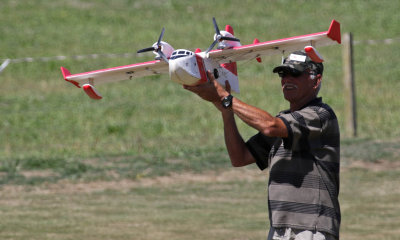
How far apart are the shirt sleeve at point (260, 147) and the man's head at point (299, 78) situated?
41cm

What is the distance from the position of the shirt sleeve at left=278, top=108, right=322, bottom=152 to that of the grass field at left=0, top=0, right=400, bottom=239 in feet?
16.6

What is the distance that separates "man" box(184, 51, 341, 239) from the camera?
501 cm

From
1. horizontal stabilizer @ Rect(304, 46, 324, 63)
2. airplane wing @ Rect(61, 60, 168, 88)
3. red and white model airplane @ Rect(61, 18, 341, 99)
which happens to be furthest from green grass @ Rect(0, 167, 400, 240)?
horizontal stabilizer @ Rect(304, 46, 324, 63)

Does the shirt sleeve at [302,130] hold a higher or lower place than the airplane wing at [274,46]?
lower

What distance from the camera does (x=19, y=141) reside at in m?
18.2

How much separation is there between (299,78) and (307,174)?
0.63 m

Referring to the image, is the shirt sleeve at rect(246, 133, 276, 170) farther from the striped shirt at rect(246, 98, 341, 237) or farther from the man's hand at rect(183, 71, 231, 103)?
the man's hand at rect(183, 71, 231, 103)

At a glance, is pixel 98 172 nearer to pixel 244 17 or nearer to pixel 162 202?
pixel 162 202

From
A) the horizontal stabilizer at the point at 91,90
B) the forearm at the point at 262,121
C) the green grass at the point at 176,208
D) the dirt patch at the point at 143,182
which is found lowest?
the green grass at the point at 176,208

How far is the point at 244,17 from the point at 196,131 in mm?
15950

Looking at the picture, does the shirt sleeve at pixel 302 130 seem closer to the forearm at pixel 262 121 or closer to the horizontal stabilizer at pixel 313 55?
the forearm at pixel 262 121

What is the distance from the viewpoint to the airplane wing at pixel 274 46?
235 inches

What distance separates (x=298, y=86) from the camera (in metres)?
5.19

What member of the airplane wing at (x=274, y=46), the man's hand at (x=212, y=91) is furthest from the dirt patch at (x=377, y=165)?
the man's hand at (x=212, y=91)
